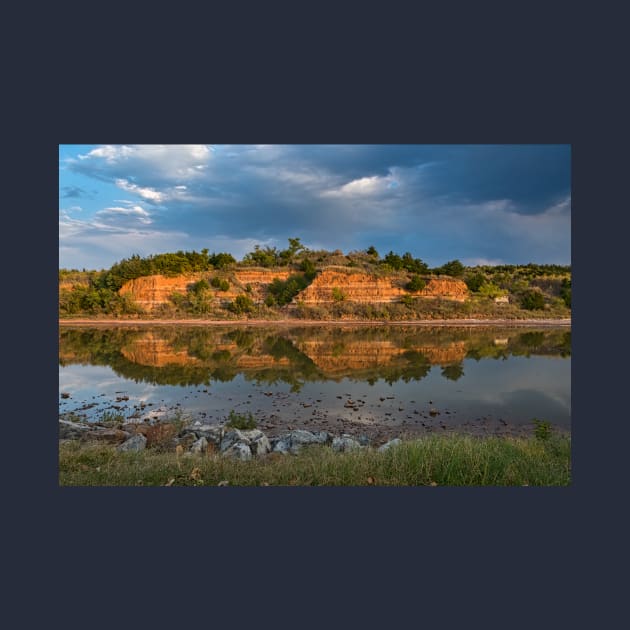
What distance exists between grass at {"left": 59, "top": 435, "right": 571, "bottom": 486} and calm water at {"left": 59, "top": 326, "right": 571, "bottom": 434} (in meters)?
2.36

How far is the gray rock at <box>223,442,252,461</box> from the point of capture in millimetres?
4426

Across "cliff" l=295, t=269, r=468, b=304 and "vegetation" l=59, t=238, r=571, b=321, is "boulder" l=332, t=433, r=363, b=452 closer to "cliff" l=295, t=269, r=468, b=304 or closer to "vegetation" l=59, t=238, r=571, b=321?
"vegetation" l=59, t=238, r=571, b=321

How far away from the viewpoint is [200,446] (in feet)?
16.3

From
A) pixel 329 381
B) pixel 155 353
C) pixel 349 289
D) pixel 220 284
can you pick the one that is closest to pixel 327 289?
pixel 349 289

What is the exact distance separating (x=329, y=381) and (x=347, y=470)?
6447 millimetres

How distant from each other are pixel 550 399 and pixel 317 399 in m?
5.15

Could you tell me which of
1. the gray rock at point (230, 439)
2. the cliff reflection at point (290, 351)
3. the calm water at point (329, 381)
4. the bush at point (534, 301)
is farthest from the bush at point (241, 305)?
the gray rock at point (230, 439)

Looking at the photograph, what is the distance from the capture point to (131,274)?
97.8 feet

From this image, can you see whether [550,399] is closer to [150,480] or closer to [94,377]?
[150,480]

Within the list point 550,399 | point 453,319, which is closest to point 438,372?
point 550,399

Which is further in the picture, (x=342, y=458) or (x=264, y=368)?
(x=264, y=368)

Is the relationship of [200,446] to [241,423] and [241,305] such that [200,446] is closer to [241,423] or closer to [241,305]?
[241,423]

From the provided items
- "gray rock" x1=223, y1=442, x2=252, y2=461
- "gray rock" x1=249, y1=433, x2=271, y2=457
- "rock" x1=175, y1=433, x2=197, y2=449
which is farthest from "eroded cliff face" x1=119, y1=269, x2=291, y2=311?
"gray rock" x1=223, y1=442, x2=252, y2=461

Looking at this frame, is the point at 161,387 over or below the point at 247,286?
below
